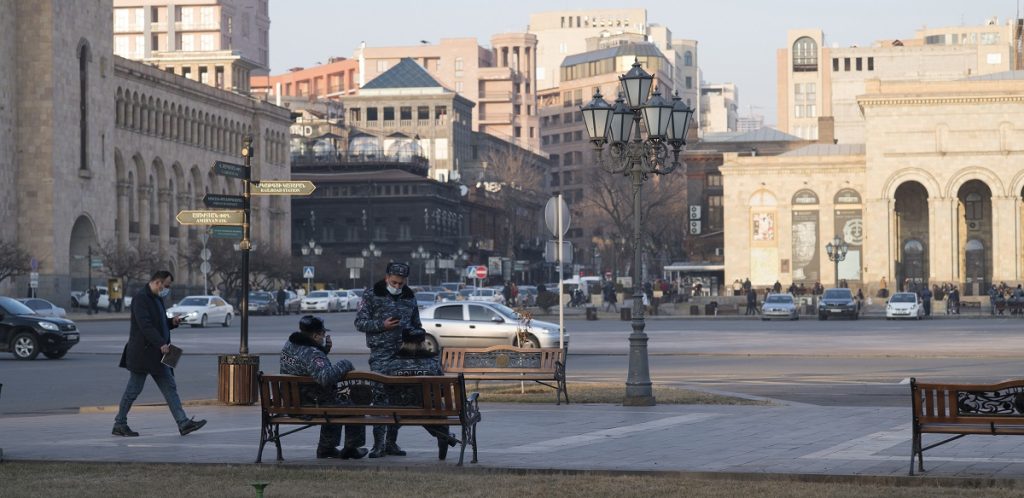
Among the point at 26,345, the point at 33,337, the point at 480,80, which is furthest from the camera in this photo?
the point at 480,80

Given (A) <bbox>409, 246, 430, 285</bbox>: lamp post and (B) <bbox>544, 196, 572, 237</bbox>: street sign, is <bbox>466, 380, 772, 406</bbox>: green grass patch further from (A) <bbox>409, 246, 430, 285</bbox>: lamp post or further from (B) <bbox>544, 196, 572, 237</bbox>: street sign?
(A) <bbox>409, 246, 430, 285</bbox>: lamp post

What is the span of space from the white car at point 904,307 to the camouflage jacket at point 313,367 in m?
57.1

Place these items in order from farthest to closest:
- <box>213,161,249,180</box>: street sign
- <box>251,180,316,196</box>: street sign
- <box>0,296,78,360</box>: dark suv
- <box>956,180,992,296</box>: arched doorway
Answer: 1. <box>956,180,992,296</box>: arched doorway
2. <box>0,296,78,360</box>: dark suv
3. <box>213,161,249,180</box>: street sign
4. <box>251,180,316,196</box>: street sign

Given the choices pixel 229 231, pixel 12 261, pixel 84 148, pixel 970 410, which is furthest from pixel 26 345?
pixel 84 148

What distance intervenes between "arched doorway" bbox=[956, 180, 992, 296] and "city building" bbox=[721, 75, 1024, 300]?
0.06 m

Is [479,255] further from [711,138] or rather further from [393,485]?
[393,485]

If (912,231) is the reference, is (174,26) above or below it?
above

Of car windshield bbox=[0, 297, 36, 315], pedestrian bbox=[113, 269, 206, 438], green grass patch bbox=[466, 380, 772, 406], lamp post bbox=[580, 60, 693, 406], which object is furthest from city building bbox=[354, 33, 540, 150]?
pedestrian bbox=[113, 269, 206, 438]

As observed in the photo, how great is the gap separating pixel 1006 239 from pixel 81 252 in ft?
170

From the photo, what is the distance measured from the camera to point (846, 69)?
174 metres

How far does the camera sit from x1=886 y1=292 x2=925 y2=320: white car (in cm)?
6925

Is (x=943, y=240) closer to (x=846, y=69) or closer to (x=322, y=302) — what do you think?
(x=322, y=302)

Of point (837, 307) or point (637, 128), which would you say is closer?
point (637, 128)

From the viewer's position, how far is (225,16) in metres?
165
